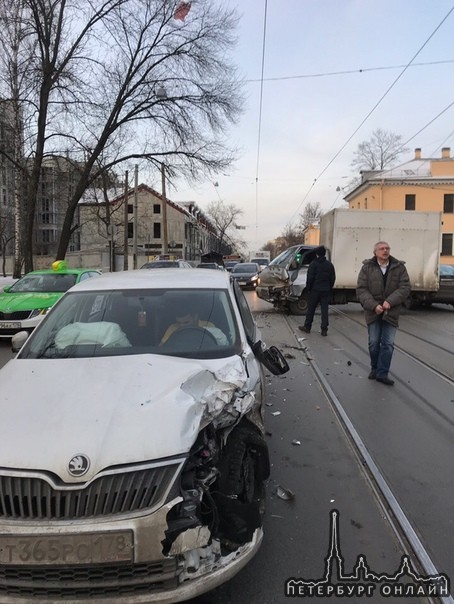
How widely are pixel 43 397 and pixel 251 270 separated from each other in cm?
2677

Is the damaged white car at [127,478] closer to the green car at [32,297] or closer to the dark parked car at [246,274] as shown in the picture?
the green car at [32,297]

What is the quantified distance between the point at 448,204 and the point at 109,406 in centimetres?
4878

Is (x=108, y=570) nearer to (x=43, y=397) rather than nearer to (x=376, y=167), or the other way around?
(x=43, y=397)

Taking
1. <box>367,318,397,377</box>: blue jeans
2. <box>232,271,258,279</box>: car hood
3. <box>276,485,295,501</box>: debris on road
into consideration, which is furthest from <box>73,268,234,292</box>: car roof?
<box>232,271,258,279</box>: car hood

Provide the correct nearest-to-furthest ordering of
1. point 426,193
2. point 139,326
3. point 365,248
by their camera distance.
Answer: point 139,326 → point 365,248 → point 426,193

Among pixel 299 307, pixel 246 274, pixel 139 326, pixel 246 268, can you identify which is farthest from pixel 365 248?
pixel 246 268

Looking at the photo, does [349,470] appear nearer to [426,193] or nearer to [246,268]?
[246,268]

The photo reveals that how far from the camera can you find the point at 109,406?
100 inches

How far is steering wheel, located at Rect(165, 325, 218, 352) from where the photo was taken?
3.54 m

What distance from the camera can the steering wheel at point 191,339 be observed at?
139 inches

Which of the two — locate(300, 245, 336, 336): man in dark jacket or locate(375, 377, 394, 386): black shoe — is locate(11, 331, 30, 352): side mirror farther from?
locate(300, 245, 336, 336): man in dark jacket

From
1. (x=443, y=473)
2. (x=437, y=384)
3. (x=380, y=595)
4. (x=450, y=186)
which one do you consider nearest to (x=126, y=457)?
(x=380, y=595)

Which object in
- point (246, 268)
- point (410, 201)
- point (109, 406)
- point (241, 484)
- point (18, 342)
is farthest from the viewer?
point (410, 201)

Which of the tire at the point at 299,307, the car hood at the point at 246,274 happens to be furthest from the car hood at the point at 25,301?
the car hood at the point at 246,274
